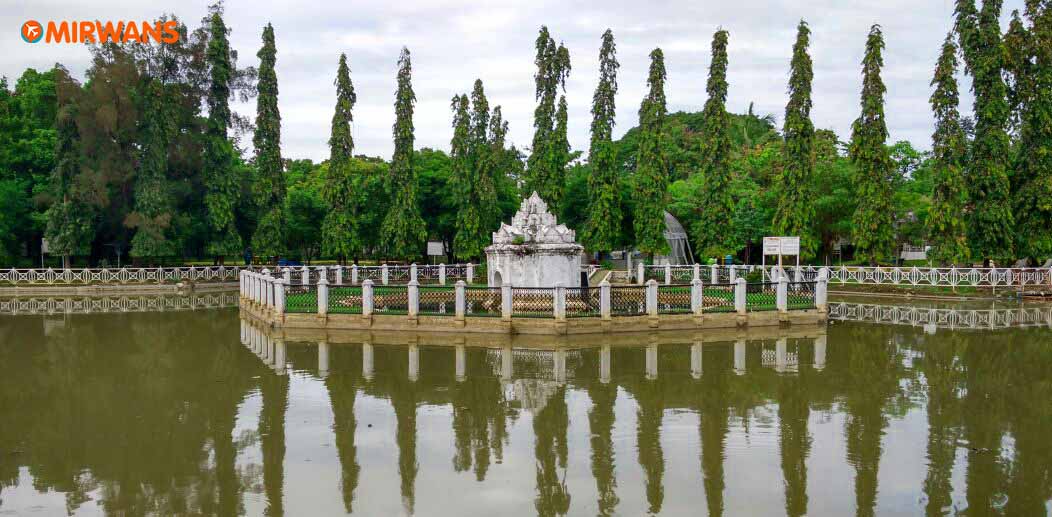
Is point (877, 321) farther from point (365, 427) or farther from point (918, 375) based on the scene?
point (365, 427)

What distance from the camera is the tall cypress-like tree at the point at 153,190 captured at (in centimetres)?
3578

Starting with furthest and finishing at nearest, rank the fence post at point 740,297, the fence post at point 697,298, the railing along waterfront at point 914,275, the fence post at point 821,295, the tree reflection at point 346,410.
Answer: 1. the railing along waterfront at point 914,275
2. the fence post at point 821,295
3. the fence post at point 740,297
4. the fence post at point 697,298
5. the tree reflection at point 346,410

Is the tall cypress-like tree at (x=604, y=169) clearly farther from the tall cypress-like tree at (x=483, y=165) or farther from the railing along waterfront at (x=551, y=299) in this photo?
the railing along waterfront at (x=551, y=299)

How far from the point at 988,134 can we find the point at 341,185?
99.6ft

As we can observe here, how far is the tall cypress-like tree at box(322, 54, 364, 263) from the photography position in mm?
38281

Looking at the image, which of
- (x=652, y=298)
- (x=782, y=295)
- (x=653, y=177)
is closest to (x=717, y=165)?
(x=653, y=177)

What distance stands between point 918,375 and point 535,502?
9321 millimetres

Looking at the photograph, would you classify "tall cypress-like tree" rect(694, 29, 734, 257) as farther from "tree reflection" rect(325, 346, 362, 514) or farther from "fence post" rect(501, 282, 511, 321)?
"tree reflection" rect(325, 346, 362, 514)

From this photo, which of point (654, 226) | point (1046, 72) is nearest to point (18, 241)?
point (654, 226)

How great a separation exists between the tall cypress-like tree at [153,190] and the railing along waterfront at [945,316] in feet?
101

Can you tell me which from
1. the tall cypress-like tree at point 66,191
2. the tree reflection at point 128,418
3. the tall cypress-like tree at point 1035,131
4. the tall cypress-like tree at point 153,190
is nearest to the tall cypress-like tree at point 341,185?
the tall cypress-like tree at point 153,190

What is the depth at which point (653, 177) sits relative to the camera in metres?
34.4

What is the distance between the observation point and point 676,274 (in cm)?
3225

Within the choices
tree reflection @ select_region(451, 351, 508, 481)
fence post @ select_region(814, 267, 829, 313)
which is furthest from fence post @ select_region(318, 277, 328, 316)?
fence post @ select_region(814, 267, 829, 313)
